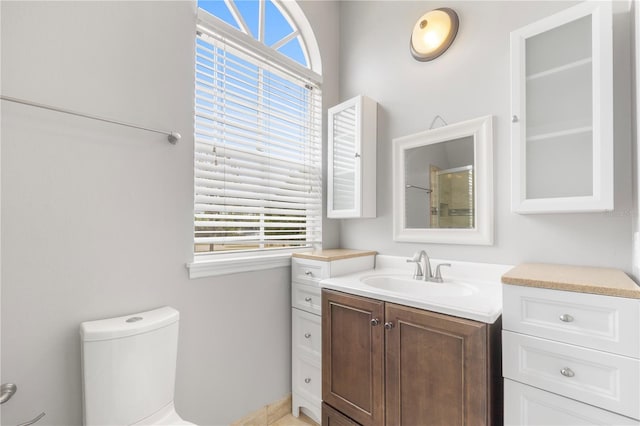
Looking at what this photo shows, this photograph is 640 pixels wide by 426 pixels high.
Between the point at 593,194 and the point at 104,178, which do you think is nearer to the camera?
the point at 593,194

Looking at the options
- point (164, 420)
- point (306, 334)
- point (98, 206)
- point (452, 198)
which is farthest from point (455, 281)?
point (98, 206)

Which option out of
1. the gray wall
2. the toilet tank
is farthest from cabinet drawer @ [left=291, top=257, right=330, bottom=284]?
the toilet tank

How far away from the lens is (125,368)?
110 centimetres

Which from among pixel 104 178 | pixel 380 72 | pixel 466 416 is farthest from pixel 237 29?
pixel 466 416

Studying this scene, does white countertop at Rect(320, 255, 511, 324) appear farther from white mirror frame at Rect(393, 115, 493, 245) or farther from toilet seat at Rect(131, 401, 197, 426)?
toilet seat at Rect(131, 401, 197, 426)

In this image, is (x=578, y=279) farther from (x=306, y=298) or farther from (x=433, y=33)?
(x=433, y=33)

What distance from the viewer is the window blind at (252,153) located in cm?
162

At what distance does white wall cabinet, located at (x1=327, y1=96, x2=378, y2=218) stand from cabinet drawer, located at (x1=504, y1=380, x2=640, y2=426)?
121cm

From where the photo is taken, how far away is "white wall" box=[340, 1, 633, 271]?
1.21 metres

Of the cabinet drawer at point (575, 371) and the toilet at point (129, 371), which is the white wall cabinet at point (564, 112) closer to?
the cabinet drawer at point (575, 371)

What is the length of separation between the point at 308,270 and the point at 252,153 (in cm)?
83

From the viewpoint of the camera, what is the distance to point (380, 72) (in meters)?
2.06

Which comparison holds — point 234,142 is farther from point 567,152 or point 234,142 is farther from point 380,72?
point 567,152

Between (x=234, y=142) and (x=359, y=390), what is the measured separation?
60.4 inches
